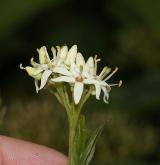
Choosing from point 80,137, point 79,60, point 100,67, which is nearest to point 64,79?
point 79,60

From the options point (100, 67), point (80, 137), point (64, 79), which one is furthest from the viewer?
point (100, 67)

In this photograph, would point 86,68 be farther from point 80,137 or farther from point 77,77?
point 80,137

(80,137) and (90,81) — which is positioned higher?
(90,81)

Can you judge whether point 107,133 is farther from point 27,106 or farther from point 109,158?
point 27,106

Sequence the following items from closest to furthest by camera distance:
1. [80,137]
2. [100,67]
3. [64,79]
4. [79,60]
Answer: [80,137] → [64,79] → [79,60] → [100,67]

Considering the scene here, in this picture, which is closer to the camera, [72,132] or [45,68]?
[72,132]

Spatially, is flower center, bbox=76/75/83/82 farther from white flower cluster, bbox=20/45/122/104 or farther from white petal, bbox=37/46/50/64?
white petal, bbox=37/46/50/64

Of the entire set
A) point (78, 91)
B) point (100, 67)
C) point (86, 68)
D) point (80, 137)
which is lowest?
point (80, 137)

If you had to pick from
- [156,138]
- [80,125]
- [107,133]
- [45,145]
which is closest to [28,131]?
[45,145]

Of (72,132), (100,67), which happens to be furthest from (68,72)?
(100,67)
